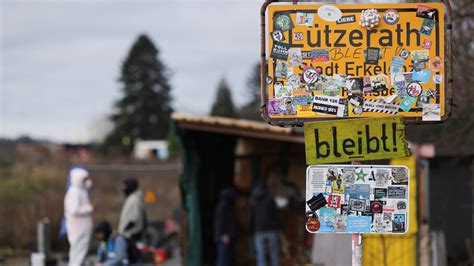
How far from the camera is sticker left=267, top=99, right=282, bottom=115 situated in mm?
5750

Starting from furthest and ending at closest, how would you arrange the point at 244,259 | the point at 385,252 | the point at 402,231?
the point at 244,259, the point at 385,252, the point at 402,231

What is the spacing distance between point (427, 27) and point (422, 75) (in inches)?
14.4

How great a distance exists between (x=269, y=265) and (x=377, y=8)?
836 centimetres

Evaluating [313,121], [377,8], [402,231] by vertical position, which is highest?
[377,8]

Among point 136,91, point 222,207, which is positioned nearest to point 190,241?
point 222,207

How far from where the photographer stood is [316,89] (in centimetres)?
575

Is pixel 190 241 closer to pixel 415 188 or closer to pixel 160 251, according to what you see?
pixel 160 251

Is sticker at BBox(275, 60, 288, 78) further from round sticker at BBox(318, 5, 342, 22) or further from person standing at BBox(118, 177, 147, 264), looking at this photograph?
person standing at BBox(118, 177, 147, 264)

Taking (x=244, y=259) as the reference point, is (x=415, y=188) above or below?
above

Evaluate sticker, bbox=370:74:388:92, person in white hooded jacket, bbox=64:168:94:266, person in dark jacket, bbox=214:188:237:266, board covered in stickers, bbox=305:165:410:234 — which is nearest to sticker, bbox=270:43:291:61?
sticker, bbox=370:74:388:92

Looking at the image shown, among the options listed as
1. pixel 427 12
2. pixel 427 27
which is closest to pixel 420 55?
pixel 427 27

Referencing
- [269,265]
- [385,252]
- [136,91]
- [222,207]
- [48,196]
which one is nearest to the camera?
[385,252]

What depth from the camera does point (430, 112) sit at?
18.7ft

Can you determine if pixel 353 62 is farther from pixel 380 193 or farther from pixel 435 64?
pixel 380 193
